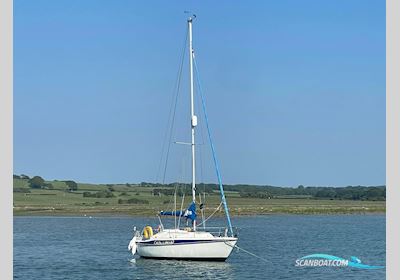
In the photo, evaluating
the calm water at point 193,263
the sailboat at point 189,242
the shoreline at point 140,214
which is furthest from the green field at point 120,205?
the sailboat at point 189,242

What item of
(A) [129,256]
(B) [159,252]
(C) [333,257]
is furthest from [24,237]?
(C) [333,257]

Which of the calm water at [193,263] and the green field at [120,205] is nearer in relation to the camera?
the calm water at [193,263]

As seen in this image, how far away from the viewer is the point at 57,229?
88438 millimetres

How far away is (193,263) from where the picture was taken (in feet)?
161

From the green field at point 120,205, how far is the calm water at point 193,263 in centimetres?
3051

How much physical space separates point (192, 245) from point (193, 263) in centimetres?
116

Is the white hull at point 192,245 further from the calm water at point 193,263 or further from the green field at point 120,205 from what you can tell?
the green field at point 120,205

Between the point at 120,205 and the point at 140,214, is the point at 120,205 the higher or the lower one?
the higher one

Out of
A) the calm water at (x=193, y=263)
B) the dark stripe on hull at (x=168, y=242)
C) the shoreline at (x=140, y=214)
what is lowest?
the calm water at (x=193, y=263)

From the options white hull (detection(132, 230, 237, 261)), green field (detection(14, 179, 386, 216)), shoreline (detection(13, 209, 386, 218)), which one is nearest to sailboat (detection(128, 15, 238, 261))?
white hull (detection(132, 230, 237, 261))

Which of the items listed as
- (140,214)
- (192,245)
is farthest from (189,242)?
(140,214)

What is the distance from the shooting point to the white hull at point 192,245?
49.2 m

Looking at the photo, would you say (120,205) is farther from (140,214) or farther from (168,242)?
(168,242)

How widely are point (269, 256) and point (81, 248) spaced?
16308mm
